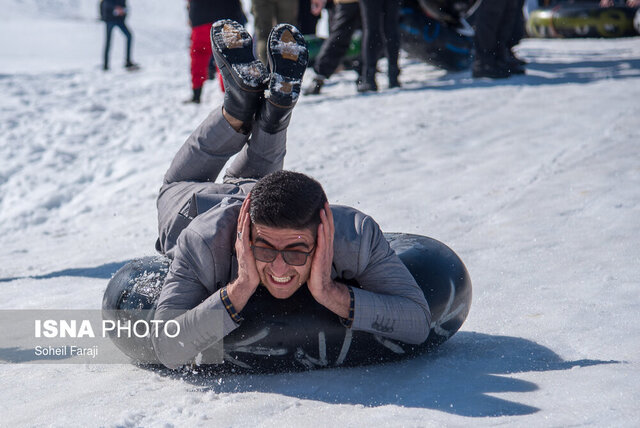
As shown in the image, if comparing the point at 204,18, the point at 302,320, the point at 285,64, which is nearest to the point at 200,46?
the point at 204,18

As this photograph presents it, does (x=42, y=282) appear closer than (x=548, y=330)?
No

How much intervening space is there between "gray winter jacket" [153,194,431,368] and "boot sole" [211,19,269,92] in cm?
105

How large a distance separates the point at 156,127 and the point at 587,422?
6.40 m

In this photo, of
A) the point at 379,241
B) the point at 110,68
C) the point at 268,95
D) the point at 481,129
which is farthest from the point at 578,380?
the point at 110,68

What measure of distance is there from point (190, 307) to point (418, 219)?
2.28 meters

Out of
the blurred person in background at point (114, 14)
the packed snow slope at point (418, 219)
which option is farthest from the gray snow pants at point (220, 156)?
the blurred person in background at point (114, 14)

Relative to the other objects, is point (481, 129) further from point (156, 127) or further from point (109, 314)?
point (109, 314)

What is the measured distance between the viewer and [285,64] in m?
3.46

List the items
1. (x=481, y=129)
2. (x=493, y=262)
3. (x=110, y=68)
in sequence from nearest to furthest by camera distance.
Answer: (x=493, y=262) < (x=481, y=129) < (x=110, y=68)

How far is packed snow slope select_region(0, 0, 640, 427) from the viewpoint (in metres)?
2.33

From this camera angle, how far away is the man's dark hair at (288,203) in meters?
2.27

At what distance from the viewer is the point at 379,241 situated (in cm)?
255

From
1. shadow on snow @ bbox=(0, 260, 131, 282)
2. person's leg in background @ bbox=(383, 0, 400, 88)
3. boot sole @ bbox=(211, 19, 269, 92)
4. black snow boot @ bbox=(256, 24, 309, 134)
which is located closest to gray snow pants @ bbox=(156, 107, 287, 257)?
black snow boot @ bbox=(256, 24, 309, 134)

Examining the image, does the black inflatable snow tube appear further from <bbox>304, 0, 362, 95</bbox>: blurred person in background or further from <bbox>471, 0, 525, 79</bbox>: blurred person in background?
<bbox>471, 0, 525, 79</bbox>: blurred person in background
